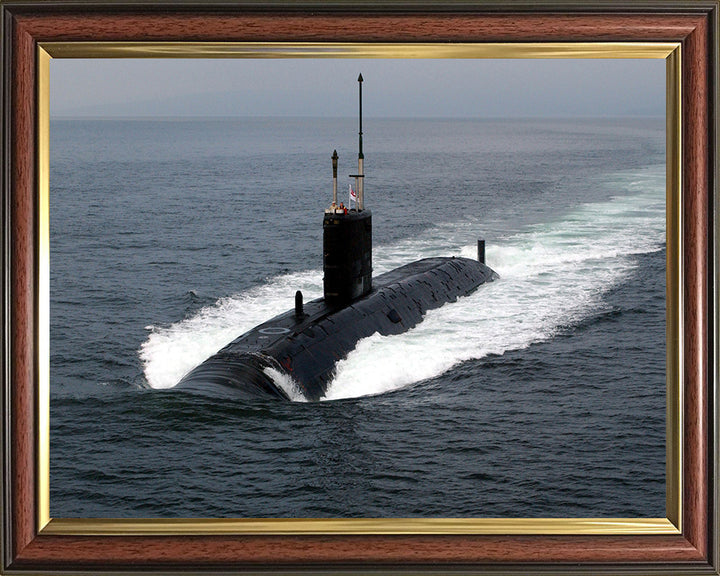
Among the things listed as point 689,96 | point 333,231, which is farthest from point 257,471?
point 333,231

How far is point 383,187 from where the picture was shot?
70.9 meters

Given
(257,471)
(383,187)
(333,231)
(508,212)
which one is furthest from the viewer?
(383,187)

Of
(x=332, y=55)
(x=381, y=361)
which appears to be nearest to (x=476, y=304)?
(x=381, y=361)

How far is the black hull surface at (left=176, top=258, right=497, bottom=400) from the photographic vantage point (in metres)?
17.2

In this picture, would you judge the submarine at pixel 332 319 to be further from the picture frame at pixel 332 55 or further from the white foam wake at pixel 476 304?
the picture frame at pixel 332 55

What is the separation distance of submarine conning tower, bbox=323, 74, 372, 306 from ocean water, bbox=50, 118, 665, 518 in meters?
1.70

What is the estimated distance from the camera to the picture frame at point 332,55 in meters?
5.46

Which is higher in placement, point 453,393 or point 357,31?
point 357,31

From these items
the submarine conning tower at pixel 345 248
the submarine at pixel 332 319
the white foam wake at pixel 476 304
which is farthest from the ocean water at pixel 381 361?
the submarine conning tower at pixel 345 248

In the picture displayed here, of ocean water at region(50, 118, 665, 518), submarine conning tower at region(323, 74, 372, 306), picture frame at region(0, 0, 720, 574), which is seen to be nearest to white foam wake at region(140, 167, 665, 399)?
ocean water at region(50, 118, 665, 518)

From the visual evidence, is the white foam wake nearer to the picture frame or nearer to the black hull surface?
the black hull surface

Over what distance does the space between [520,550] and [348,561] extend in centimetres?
96

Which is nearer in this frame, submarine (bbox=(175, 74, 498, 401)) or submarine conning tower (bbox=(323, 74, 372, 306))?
submarine (bbox=(175, 74, 498, 401))

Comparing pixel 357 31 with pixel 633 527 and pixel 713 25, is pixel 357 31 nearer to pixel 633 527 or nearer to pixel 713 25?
pixel 713 25
